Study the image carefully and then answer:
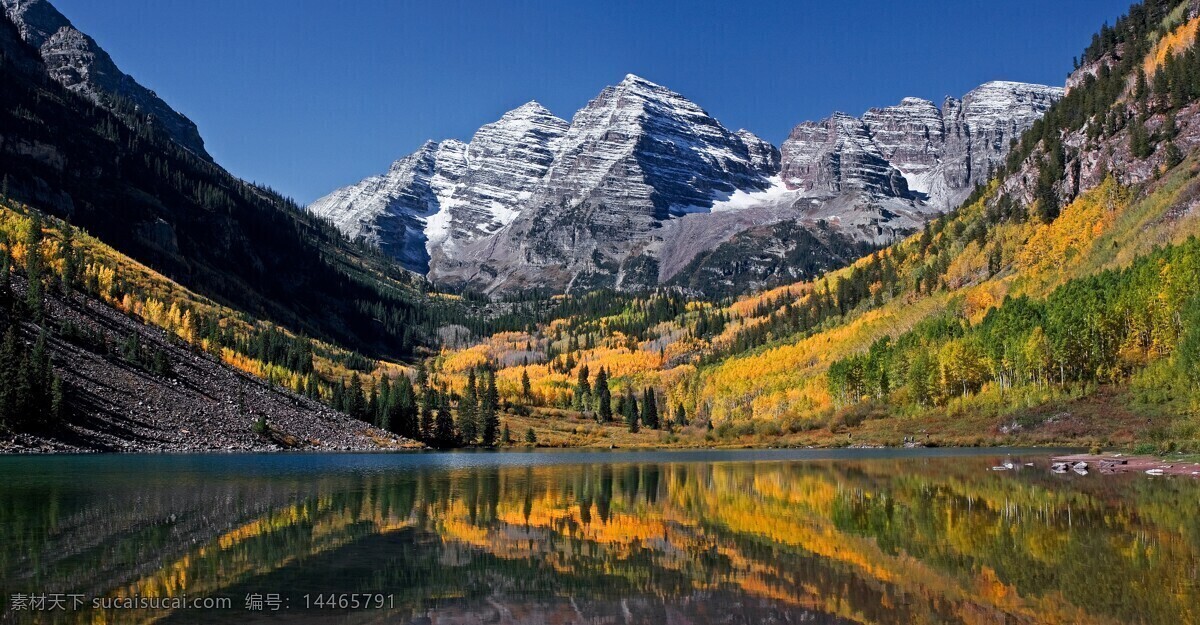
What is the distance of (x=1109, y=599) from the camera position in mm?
22891

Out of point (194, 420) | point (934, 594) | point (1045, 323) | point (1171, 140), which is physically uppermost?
point (1171, 140)

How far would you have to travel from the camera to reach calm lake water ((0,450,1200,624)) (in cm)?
2277

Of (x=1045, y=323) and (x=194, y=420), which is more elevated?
(x=1045, y=323)

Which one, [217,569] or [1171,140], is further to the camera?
[1171,140]

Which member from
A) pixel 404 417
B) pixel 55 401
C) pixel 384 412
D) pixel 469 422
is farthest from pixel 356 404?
pixel 55 401

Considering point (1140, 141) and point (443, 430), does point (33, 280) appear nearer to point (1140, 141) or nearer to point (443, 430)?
point (443, 430)

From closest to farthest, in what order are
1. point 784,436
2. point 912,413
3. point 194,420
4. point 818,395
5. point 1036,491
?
point 1036,491, point 194,420, point 912,413, point 784,436, point 818,395

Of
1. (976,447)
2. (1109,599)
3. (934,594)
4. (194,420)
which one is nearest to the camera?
(1109,599)

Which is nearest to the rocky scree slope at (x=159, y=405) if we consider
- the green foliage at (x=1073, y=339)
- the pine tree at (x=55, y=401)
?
the pine tree at (x=55, y=401)

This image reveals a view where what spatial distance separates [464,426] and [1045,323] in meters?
114

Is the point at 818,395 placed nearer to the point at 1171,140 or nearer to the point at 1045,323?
the point at 1045,323

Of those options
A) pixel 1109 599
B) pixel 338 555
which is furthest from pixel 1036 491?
pixel 338 555

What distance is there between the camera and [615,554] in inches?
1276

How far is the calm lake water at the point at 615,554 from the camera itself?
22.8 m
